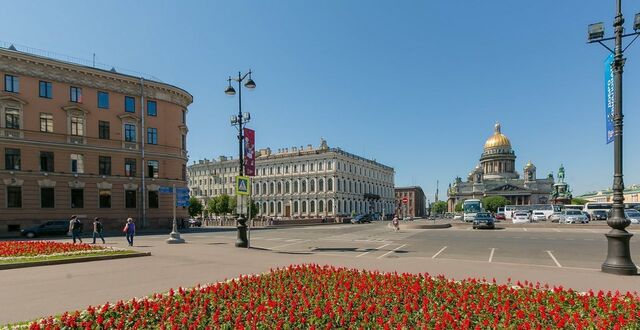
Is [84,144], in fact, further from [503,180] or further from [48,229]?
[503,180]

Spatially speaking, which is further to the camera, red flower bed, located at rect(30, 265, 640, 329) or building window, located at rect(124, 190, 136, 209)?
building window, located at rect(124, 190, 136, 209)

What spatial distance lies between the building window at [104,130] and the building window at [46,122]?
443 centimetres

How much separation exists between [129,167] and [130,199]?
363 centimetres

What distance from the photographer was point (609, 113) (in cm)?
1239

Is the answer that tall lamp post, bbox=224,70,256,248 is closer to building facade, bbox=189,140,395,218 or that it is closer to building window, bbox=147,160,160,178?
building window, bbox=147,160,160,178

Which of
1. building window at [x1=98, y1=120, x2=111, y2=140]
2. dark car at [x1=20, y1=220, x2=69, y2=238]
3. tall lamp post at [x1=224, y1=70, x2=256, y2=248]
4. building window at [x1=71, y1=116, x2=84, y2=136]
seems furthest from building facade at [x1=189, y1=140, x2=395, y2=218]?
tall lamp post at [x1=224, y1=70, x2=256, y2=248]

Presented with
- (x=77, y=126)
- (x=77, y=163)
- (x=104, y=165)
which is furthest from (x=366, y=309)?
(x=77, y=126)

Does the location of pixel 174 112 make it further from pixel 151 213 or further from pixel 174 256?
pixel 174 256

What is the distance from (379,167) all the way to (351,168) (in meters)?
24.2

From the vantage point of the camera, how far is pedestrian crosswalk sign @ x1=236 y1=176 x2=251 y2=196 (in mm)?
19641

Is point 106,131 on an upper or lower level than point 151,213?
upper

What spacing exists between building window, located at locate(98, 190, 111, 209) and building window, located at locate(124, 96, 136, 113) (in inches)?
380

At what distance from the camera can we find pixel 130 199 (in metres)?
Answer: 42.8

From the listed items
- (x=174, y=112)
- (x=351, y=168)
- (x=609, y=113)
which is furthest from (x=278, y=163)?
(x=609, y=113)
